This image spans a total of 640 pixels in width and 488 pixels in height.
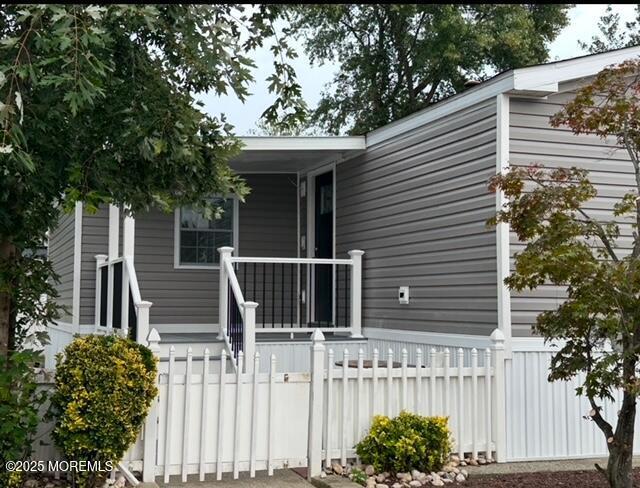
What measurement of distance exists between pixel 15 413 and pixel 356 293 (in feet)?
17.3

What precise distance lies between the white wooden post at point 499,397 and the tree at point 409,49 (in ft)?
49.0

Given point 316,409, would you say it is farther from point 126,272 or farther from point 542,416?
point 126,272

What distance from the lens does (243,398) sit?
21.7 ft

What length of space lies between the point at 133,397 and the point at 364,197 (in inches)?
207

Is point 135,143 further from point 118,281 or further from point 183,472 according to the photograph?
point 118,281

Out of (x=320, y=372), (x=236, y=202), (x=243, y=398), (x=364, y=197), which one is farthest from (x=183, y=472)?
(x=236, y=202)

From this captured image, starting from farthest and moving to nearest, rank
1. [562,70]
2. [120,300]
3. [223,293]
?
1. [120,300]
2. [223,293]
3. [562,70]

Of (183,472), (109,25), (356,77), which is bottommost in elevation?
(183,472)

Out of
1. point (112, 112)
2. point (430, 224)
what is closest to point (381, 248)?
point (430, 224)

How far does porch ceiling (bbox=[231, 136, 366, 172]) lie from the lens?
10.3 metres

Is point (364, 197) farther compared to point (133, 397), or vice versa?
point (364, 197)

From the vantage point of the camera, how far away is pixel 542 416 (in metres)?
7.64

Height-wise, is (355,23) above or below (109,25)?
above

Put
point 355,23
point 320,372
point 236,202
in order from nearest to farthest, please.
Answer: point 320,372, point 236,202, point 355,23
